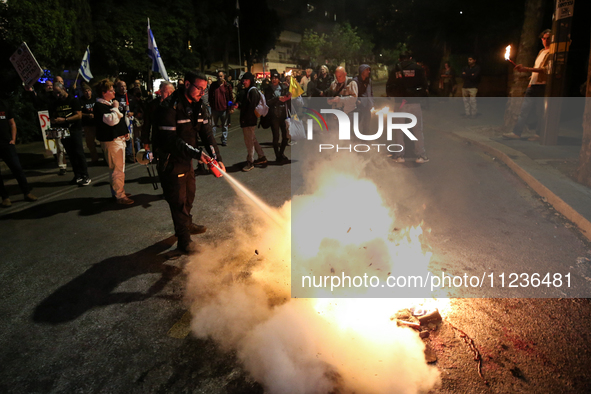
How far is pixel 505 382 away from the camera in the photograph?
8.54ft

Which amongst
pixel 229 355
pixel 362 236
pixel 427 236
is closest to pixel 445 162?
pixel 427 236

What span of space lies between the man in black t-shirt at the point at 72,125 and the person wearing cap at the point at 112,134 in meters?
1.67

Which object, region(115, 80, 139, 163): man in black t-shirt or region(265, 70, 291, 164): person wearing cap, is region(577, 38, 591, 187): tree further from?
region(115, 80, 139, 163): man in black t-shirt

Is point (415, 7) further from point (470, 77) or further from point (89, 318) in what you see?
point (89, 318)

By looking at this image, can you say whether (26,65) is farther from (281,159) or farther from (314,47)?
(314,47)

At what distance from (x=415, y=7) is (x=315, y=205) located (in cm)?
2295

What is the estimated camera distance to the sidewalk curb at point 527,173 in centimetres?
513

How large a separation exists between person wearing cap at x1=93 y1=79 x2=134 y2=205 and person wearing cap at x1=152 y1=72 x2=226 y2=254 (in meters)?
2.37

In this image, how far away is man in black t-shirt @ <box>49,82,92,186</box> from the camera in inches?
316

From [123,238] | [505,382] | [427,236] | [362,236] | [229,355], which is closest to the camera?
[505,382]

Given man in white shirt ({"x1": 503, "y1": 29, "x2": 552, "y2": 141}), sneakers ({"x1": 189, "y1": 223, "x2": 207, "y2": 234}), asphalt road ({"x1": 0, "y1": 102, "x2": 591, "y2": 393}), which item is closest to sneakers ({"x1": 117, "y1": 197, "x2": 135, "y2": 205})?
asphalt road ({"x1": 0, "y1": 102, "x2": 591, "y2": 393})

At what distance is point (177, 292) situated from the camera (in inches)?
153

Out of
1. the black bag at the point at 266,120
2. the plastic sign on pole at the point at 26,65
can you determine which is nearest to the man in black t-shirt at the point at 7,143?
the plastic sign on pole at the point at 26,65

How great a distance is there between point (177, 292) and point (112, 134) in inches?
152
